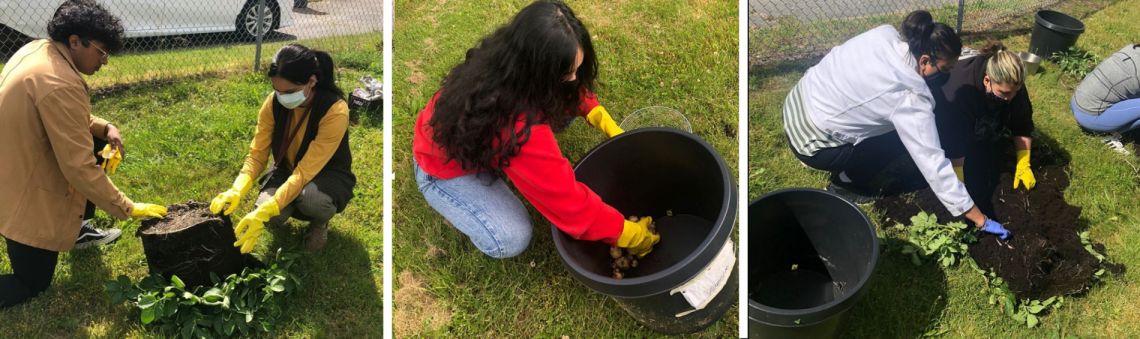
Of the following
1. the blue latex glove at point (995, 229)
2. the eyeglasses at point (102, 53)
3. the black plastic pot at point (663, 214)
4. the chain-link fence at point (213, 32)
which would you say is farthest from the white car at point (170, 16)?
the blue latex glove at point (995, 229)

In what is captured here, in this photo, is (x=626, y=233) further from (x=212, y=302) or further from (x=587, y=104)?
(x=212, y=302)

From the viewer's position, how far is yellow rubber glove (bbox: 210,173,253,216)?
2.58m

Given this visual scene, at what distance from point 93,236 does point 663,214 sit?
2.26 metres

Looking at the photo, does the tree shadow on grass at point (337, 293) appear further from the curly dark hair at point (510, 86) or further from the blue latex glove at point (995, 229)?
the blue latex glove at point (995, 229)

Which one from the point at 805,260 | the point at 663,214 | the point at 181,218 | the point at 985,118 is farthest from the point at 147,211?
the point at 985,118

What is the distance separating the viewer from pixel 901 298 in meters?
2.35

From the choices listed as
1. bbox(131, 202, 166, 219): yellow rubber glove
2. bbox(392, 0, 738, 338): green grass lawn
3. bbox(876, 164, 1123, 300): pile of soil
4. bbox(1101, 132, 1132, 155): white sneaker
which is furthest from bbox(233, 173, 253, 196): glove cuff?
bbox(1101, 132, 1132, 155): white sneaker

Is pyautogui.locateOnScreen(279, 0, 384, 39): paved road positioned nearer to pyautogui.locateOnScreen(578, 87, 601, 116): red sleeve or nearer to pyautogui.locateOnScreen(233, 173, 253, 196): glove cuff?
pyautogui.locateOnScreen(233, 173, 253, 196): glove cuff

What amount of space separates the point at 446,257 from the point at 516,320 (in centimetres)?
36

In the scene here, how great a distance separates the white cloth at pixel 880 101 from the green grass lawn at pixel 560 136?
0.60 meters

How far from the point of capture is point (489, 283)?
269cm

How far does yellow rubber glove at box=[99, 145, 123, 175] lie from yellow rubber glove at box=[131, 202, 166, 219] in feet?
0.72

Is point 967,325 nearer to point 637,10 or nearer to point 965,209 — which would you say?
point 965,209

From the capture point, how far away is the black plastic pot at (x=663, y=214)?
2006 mm
